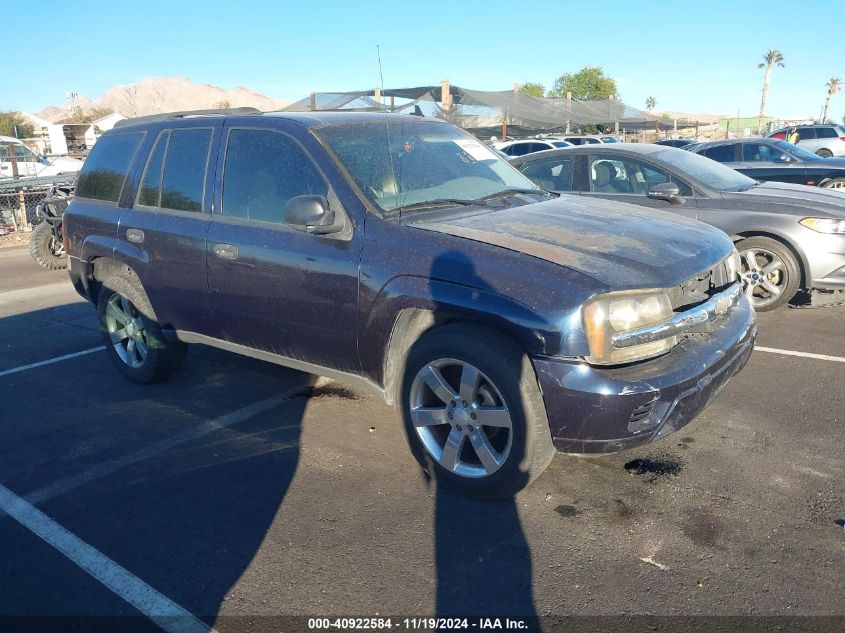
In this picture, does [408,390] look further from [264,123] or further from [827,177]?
[827,177]

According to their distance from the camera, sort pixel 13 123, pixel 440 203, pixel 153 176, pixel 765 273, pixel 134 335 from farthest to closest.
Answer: pixel 13 123
pixel 765 273
pixel 134 335
pixel 153 176
pixel 440 203

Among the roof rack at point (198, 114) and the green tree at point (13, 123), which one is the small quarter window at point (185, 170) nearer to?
the roof rack at point (198, 114)

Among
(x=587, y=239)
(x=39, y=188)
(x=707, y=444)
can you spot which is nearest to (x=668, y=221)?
(x=587, y=239)

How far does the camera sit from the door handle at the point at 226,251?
407 cm

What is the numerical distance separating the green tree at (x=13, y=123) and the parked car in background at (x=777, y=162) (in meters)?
60.0

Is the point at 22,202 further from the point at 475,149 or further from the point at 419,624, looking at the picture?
the point at 419,624

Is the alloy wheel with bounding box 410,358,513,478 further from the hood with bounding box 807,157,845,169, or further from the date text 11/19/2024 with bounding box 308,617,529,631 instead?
the hood with bounding box 807,157,845,169

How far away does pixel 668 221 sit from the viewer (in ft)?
13.1

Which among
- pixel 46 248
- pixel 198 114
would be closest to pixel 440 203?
pixel 198 114

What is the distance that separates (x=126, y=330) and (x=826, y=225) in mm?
6026

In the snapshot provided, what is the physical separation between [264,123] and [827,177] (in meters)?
9.97

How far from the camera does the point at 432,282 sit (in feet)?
10.7

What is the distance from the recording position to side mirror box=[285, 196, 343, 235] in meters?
3.46

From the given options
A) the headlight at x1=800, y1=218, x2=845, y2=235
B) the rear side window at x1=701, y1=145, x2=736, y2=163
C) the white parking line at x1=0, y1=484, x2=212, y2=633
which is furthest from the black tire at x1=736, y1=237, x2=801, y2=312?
the rear side window at x1=701, y1=145, x2=736, y2=163
